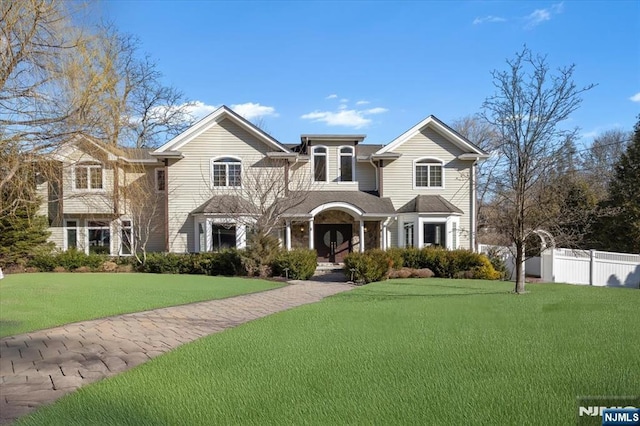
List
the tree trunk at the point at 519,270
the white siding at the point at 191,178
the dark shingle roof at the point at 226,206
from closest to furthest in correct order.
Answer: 1. the tree trunk at the point at 519,270
2. the dark shingle roof at the point at 226,206
3. the white siding at the point at 191,178

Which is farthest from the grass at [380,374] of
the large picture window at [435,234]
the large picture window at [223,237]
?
the large picture window at [223,237]

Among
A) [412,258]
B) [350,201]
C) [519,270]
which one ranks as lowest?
[412,258]

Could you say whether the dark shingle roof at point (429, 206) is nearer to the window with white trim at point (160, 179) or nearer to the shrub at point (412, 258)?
the shrub at point (412, 258)

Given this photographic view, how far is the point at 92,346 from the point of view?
7047mm

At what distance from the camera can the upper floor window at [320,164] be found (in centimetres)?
2572

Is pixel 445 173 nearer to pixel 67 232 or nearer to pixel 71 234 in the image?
pixel 71 234

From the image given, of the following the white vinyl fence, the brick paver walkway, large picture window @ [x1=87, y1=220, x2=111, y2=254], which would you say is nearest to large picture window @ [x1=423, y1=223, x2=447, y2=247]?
the white vinyl fence

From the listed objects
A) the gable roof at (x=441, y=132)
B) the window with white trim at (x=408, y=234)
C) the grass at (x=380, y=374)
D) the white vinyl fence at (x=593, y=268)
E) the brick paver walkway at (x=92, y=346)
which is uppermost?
the gable roof at (x=441, y=132)

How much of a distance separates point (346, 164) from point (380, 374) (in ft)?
70.3

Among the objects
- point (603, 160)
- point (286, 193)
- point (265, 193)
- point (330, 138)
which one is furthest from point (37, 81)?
point (603, 160)

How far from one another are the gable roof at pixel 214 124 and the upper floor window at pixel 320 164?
1951 mm

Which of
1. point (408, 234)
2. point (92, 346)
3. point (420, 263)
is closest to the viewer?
point (92, 346)

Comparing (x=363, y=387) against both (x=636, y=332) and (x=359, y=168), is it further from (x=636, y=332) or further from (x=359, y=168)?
(x=359, y=168)

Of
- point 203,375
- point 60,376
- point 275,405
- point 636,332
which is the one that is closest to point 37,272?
point 60,376
